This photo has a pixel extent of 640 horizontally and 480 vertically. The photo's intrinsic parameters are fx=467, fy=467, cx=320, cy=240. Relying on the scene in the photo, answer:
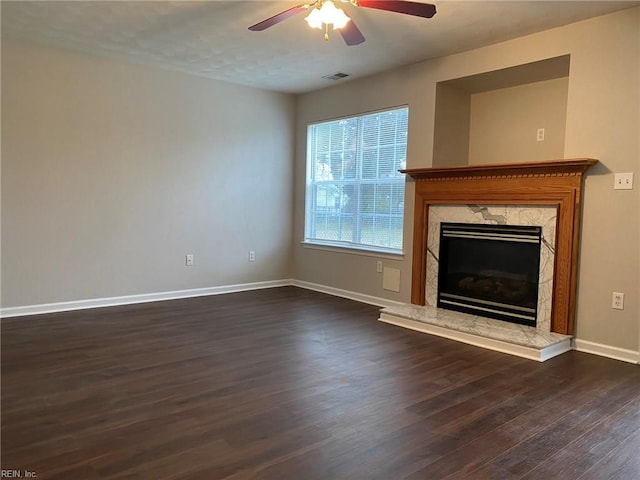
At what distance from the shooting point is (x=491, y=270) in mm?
4258

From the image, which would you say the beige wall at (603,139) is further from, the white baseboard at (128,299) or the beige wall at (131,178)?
the white baseboard at (128,299)

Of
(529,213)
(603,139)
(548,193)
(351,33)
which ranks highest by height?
(351,33)

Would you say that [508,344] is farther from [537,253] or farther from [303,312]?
[303,312]

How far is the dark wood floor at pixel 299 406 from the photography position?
77.4 inches

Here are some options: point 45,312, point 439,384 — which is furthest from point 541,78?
point 45,312

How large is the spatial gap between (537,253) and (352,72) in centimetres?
267

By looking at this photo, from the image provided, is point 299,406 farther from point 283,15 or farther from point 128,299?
point 128,299

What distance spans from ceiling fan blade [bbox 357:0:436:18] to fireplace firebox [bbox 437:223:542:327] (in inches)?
82.2

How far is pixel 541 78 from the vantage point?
13.8 ft

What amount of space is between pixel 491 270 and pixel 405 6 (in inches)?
99.8

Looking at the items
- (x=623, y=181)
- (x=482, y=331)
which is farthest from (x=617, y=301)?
(x=482, y=331)

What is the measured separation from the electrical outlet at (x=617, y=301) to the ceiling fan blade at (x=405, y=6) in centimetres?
244

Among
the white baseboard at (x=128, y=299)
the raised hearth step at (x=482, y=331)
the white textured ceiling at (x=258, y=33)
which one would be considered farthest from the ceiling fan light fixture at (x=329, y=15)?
the white baseboard at (x=128, y=299)

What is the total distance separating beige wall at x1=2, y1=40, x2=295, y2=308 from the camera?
14.1ft
